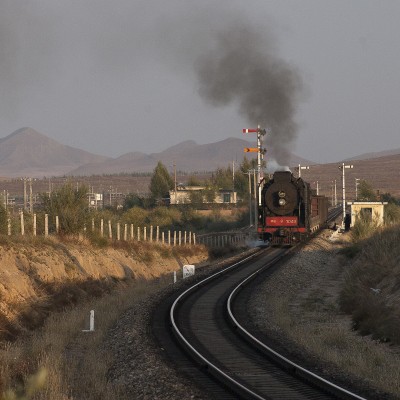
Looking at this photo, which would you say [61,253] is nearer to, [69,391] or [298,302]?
[298,302]

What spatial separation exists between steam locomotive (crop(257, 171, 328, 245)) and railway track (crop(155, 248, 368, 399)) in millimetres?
16454

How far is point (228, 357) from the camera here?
51.4 feet

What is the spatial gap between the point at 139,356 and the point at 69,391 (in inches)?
112

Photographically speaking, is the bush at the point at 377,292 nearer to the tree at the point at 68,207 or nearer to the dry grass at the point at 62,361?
the dry grass at the point at 62,361

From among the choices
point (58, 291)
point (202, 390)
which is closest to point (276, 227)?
point (58, 291)

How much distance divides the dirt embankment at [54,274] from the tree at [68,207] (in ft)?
5.91

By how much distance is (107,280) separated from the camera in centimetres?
3466

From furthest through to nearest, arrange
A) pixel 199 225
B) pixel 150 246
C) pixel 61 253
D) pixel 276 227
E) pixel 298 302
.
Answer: pixel 199 225 < pixel 150 246 < pixel 276 227 < pixel 61 253 < pixel 298 302

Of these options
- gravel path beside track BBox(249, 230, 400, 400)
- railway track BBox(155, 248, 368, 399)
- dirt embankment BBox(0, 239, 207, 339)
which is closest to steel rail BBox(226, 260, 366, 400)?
railway track BBox(155, 248, 368, 399)

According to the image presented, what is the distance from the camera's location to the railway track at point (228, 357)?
12.6 m

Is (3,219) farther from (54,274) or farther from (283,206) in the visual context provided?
(283,206)

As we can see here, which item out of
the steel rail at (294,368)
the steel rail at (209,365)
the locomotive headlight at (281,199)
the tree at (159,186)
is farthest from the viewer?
the tree at (159,186)

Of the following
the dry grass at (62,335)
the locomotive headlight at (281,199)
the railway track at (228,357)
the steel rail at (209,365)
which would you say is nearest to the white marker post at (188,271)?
the dry grass at (62,335)

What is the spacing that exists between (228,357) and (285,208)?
26930 millimetres
